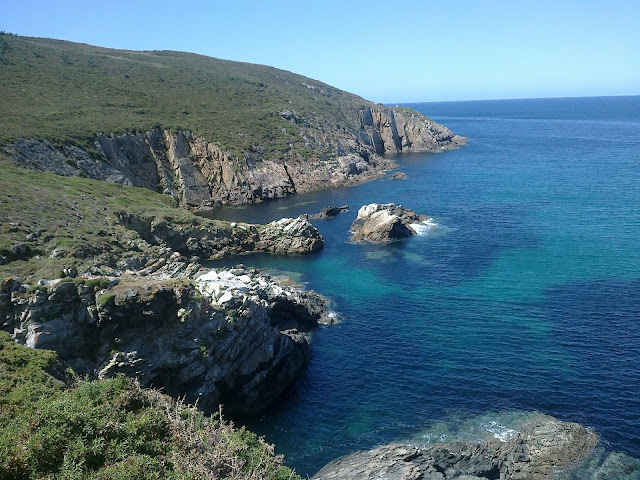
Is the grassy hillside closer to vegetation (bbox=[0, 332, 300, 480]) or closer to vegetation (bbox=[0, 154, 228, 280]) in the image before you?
vegetation (bbox=[0, 154, 228, 280])

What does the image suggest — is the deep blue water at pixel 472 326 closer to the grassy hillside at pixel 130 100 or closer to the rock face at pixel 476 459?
the rock face at pixel 476 459

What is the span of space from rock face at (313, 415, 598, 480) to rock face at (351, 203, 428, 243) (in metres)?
50.2

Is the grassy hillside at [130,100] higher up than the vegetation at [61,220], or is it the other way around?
the grassy hillside at [130,100]

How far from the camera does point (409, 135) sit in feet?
645

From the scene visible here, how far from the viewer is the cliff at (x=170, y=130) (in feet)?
304

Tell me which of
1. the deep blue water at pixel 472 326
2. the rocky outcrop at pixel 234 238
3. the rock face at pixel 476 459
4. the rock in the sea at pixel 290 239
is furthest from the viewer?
the rock in the sea at pixel 290 239

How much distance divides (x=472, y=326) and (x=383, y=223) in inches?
1379

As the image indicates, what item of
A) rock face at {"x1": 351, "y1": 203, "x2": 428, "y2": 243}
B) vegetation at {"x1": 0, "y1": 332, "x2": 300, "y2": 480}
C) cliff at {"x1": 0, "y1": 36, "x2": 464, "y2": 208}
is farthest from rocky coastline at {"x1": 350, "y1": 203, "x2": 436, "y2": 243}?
vegetation at {"x1": 0, "y1": 332, "x2": 300, "y2": 480}

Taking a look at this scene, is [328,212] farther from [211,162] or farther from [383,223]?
[211,162]

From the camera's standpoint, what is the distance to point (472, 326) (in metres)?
50.1

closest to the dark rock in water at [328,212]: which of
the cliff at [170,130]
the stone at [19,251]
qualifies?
the cliff at [170,130]

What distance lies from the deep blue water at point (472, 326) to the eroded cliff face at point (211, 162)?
14.0 meters

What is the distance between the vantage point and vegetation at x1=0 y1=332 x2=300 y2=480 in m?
16.5

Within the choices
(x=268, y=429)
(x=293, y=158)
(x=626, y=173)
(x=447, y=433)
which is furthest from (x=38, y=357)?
(x=626, y=173)
